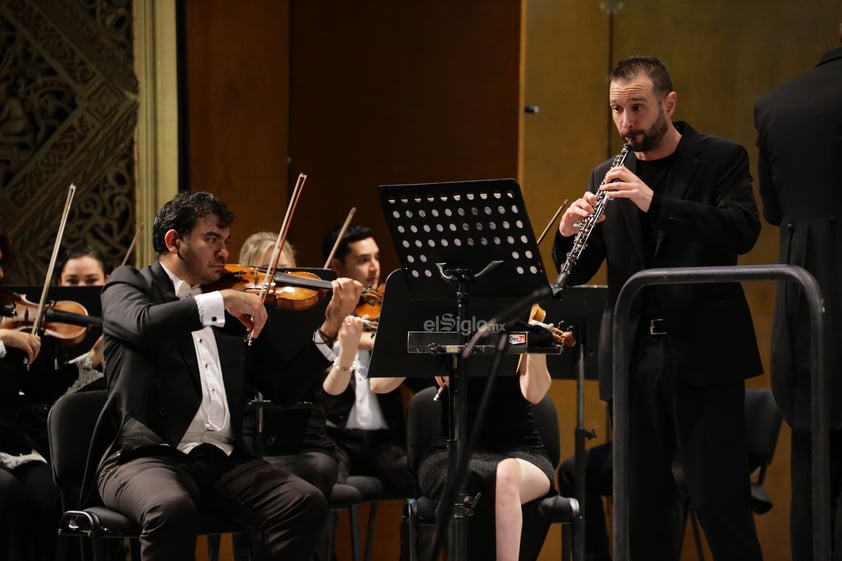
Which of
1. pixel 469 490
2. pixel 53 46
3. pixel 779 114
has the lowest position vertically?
pixel 469 490

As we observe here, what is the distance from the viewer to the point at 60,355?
428 centimetres

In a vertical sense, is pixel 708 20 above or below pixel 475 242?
above

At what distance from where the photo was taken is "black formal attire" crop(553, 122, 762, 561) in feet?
9.62

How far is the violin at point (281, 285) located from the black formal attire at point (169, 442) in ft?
0.77

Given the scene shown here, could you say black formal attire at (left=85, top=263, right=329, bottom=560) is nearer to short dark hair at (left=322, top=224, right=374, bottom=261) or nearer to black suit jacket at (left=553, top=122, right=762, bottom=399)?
black suit jacket at (left=553, top=122, right=762, bottom=399)

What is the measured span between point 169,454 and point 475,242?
123cm

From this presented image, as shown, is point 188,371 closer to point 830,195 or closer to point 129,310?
point 129,310

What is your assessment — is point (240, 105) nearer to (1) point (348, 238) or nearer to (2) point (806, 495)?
(1) point (348, 238)

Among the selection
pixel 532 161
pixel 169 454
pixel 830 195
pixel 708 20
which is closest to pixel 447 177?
pixel 532 161

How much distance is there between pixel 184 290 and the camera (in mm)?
3688

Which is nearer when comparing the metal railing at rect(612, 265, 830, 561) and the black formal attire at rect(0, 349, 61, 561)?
the metal railing at rect(612, 265, 830, 561)

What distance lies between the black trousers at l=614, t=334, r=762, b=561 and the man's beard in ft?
1.74

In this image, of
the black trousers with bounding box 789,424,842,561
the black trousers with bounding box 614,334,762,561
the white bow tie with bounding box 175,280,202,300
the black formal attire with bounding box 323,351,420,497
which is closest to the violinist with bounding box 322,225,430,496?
the black formal attire with bounding box 323,351,420,497

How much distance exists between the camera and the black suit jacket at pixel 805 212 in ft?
9.47
